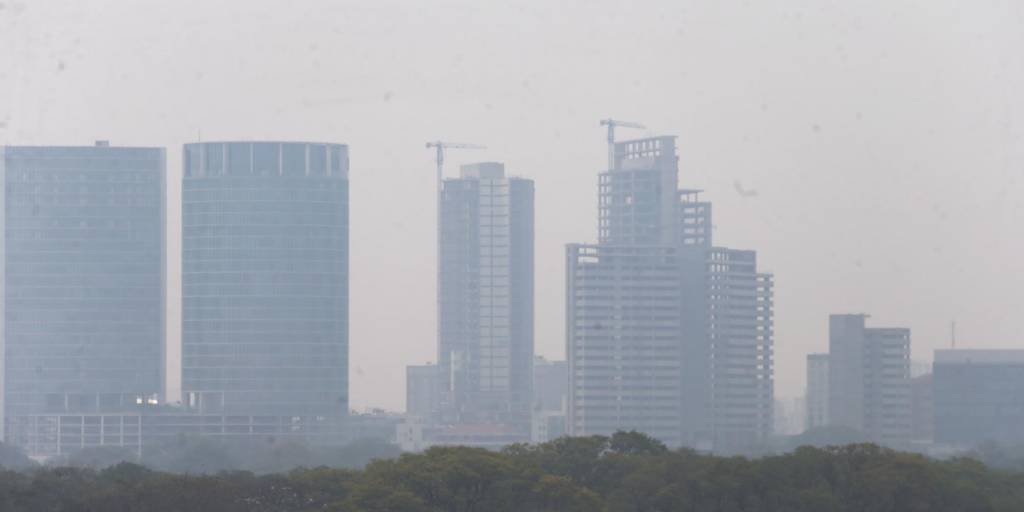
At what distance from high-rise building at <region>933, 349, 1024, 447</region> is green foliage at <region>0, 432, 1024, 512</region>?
76986mm

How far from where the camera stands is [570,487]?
36812 millimetres

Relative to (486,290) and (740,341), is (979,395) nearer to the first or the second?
(740,341)

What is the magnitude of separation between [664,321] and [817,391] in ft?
46.0

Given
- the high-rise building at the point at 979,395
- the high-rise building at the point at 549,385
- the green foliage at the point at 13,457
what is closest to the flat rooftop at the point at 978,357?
the high-rise building at the point at 979,395

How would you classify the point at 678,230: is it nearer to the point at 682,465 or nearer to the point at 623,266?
the point at 623,266

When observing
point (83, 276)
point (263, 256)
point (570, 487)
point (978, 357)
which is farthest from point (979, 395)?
point (570, 487)

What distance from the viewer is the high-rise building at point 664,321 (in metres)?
128

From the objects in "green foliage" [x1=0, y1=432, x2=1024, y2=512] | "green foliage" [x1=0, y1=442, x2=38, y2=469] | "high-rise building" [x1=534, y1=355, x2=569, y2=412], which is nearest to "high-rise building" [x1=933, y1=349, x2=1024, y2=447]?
"high-rise building" [x1=534, y1=355, x2=569, y2=412]

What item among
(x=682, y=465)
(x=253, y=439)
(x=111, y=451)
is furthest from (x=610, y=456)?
(x=253, y=439)

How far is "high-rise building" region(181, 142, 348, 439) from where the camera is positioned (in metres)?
132

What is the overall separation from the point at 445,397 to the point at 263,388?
55.5 ft

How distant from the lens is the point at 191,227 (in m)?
135

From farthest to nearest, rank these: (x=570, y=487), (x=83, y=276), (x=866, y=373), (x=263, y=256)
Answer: (x=263, y=256) → (x=83, y=276) → (x=866, y=373) → (x=570, y=487)

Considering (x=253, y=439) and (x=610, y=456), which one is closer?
(x=610, y=456)
